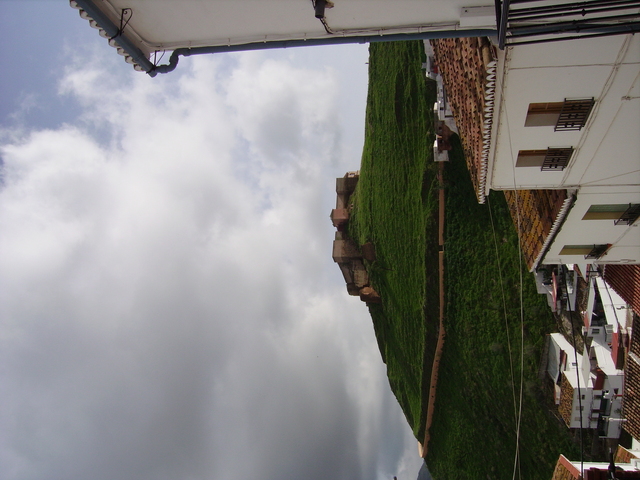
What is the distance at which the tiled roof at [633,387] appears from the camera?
1650 centimetres

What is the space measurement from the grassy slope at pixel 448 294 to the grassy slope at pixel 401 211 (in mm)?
90

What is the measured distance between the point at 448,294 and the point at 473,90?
19183 millimetres

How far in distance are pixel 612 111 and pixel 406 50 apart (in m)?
28.2

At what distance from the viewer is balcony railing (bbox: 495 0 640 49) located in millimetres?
6359

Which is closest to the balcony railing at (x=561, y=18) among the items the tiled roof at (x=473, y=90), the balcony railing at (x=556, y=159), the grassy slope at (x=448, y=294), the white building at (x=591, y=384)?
the tiled roof at (x=473, y=90)

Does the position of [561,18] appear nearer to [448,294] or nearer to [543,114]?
[543,114]

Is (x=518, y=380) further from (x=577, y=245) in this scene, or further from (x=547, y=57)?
(x=547, y=57)

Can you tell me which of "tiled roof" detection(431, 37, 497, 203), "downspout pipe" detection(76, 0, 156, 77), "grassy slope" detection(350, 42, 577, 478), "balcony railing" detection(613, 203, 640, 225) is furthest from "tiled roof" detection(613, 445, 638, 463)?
"downspout pipe" detection(76, 0, 156, 77)

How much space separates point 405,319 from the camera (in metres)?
37.4

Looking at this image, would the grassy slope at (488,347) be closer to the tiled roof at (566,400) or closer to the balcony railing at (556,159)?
the tiled roof at (566,400)

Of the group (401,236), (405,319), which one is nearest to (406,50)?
(401,236)

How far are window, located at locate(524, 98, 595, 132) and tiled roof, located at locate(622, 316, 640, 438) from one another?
32.4 feet

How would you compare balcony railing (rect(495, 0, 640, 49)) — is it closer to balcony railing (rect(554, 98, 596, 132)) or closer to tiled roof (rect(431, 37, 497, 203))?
tiled roof (rect(431, 37, 497, 203))

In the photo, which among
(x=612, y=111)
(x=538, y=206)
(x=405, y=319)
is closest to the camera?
(x=612, y=111)
